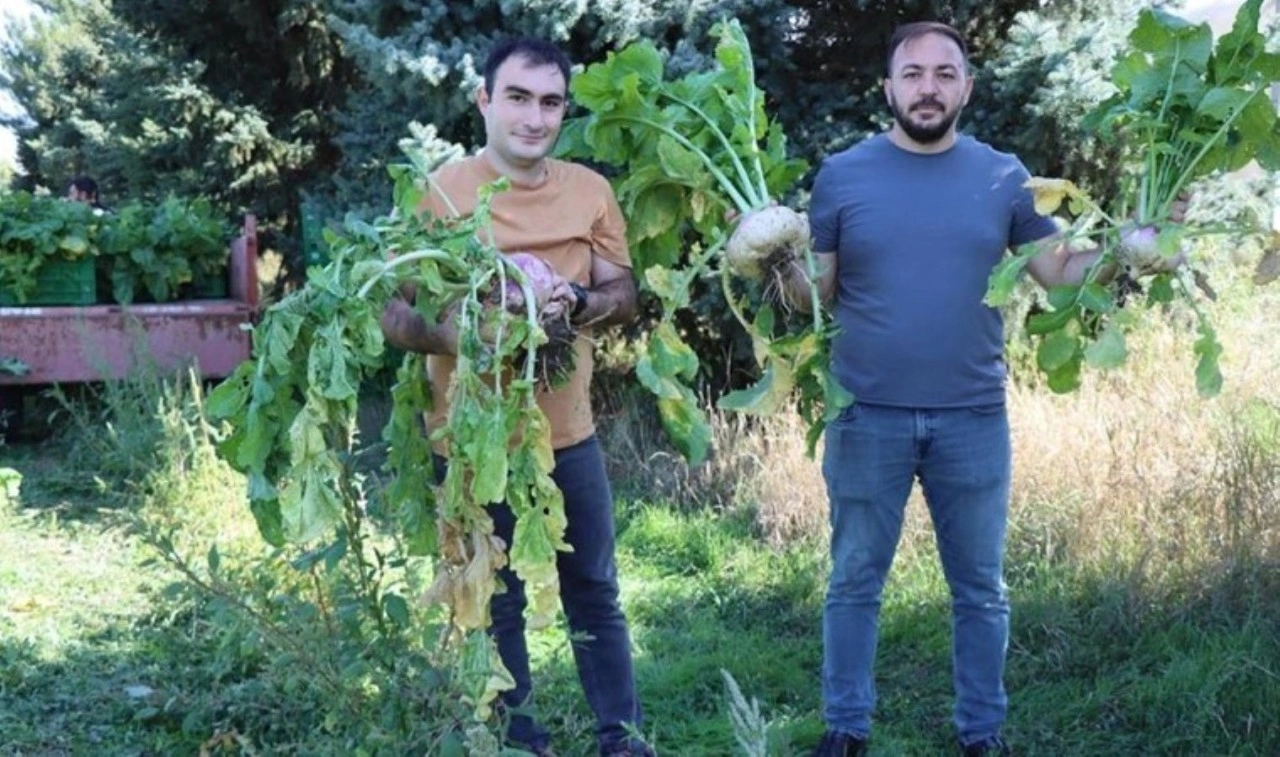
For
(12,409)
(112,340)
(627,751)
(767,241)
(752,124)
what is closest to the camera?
(767,241)

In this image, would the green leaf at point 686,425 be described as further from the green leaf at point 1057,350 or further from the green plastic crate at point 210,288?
the green plastic crate at point 210,288

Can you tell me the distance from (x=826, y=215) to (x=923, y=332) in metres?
0.39

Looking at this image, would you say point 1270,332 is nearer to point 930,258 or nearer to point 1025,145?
point 1025,145

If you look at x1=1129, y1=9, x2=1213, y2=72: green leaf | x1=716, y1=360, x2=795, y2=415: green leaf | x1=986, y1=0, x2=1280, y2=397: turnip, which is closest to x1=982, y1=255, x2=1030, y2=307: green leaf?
x1=986, y1=0, x2=1280, y2=397: turnip

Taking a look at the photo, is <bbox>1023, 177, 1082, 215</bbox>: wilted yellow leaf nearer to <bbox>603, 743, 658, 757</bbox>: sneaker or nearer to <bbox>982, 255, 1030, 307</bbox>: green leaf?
<bbox>982, 255, 1030, 307</bbox>: green leaf

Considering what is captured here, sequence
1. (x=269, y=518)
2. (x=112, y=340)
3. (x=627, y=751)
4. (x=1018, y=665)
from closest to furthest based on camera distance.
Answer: (x=269, y=518)
(x=627, y=751)
(x=1018, y=665)
(x=112, y=340)

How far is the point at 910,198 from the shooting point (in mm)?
3236

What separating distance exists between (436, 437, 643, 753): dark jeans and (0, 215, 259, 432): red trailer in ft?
15.5

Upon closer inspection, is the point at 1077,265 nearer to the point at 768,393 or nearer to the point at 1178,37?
the point at 1178,37

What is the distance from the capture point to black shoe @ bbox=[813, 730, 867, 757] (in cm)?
352

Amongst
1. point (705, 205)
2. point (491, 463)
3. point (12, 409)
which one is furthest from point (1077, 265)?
point (12, 409)

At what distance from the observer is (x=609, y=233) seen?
325cm

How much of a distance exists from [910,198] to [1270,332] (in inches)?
154

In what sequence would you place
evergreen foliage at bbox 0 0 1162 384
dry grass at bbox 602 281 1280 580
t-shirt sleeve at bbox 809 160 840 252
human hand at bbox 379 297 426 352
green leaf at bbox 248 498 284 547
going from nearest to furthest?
1. green leaf at bbox 248 498 284 547
2. human hand at bbox 379 297 426 352
3. t-shirt sleeve at bbox 809 160 840 252
4. dry grass at bbox 602 281 1280 580
5. evergreen foliage at bbox 0 0 1162 384
